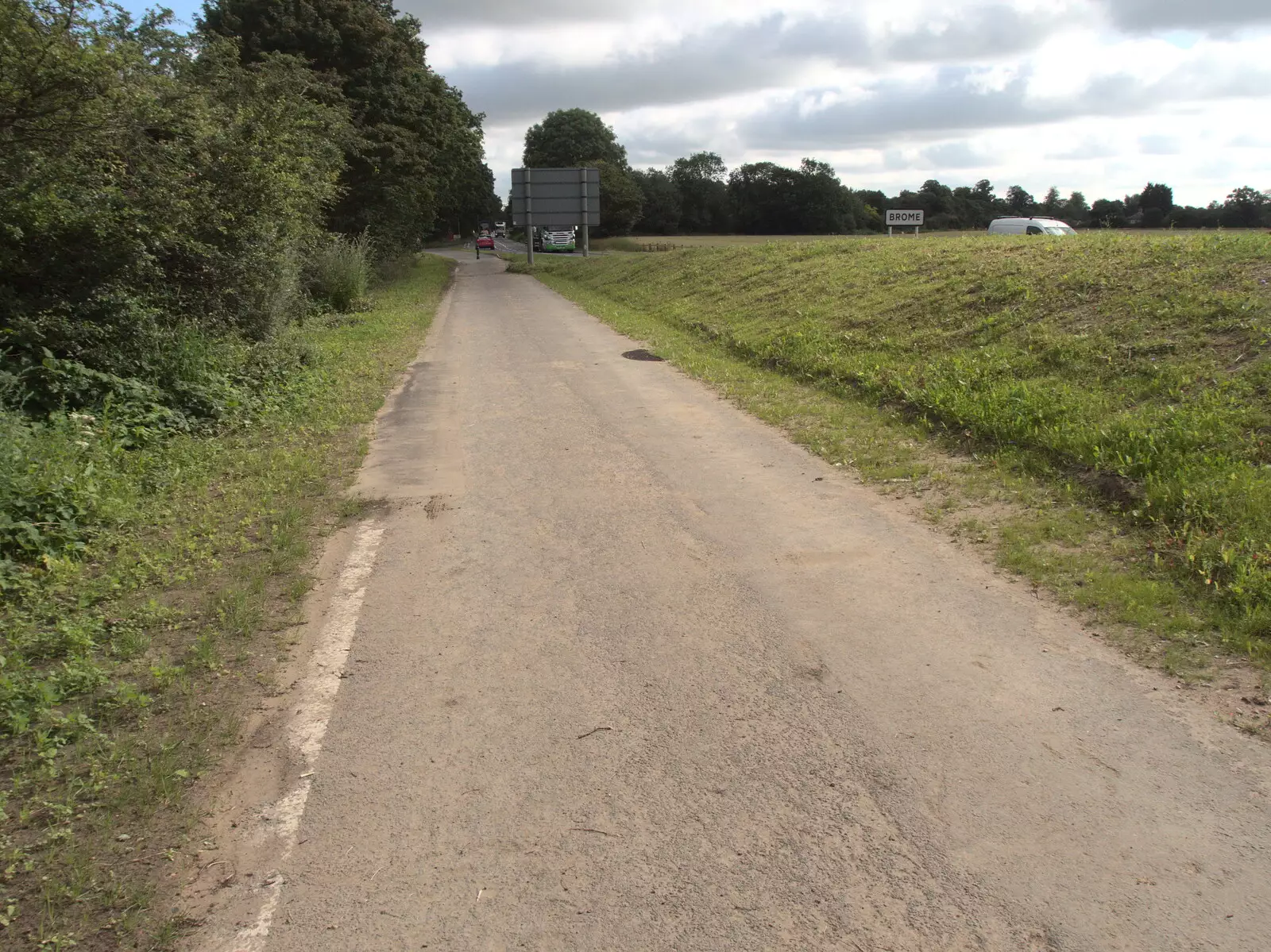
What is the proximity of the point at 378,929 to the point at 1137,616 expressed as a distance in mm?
4036

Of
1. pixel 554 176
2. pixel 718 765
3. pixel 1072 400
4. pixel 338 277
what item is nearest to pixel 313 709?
pixel 718 765

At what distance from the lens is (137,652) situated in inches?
179

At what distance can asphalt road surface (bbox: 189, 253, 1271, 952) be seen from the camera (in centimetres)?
286

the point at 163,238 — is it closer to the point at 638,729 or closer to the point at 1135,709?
the point at 638,729

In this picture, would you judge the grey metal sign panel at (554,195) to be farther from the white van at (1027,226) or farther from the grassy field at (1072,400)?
the grassy field at (1072,400)

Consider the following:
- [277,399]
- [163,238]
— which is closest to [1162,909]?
[277,399]

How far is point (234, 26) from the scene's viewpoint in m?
26.4

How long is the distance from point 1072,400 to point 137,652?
24.7 ft

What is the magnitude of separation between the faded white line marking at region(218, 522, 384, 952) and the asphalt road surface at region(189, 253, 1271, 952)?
0.01 meters

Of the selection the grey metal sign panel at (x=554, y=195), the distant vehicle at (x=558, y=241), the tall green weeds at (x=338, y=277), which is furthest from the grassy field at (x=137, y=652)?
the distant vehicle at (x=558, y=241)

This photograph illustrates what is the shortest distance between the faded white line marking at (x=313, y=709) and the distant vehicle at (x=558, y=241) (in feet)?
194

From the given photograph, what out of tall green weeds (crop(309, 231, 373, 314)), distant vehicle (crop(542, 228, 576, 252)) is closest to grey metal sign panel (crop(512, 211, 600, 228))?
distant vehicle (crop(542, 228, 576, 252))

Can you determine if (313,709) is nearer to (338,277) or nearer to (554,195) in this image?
(338,277)

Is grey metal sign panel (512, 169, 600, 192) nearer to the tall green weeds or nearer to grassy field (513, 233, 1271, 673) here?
the tall green weeds
